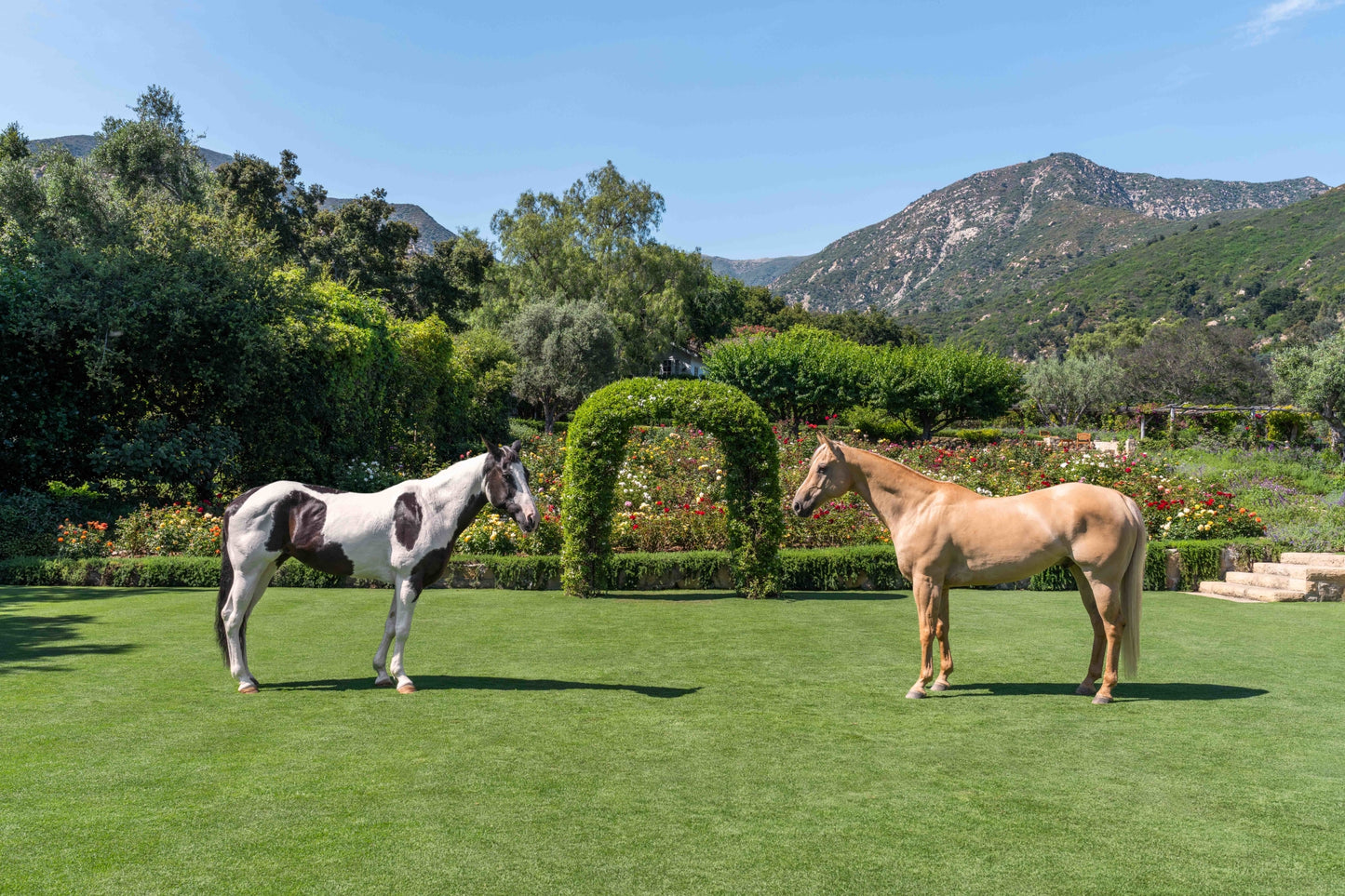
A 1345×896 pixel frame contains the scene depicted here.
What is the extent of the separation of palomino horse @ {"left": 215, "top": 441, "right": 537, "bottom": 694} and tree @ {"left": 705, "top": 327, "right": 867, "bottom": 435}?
33703mm

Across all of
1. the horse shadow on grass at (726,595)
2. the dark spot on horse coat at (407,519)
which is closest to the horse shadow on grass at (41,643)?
the dark spot on horse coat at (407,519)

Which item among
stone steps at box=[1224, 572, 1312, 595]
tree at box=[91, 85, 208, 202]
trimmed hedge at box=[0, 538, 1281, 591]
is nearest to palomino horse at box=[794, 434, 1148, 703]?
trimmed hedge at box=[0, 538, 1281, 591]

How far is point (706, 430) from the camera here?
41.1ft

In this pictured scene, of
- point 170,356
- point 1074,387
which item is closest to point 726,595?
point 170,356

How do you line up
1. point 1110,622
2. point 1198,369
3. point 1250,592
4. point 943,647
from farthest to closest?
point 1198,369 < point 1250,592 < point 943,647 < point 1110,622

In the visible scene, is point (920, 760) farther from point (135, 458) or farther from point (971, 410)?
point (971, 410)

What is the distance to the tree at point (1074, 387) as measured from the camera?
188ft

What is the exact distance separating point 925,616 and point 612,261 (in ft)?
164

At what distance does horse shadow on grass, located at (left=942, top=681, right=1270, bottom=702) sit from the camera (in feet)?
22.9

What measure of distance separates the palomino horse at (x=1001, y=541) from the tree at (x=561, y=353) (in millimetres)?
39254

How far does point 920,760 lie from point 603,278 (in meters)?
50.2

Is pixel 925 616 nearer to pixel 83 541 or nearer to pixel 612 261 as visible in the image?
pixel 83 541

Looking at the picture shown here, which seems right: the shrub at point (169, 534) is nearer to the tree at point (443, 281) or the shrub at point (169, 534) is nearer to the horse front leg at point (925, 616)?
the horse front leg at point (925, 616)

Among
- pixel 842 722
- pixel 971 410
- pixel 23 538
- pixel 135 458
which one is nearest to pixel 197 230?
pixel 135 458
